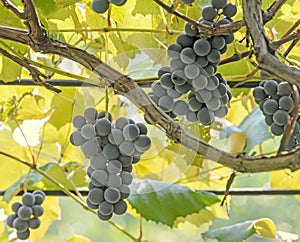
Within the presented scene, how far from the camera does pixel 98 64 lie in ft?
1.77

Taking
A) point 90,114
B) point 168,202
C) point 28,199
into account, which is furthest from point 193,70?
point 28,199

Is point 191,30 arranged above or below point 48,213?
above

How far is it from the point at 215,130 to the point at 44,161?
2.05 feet

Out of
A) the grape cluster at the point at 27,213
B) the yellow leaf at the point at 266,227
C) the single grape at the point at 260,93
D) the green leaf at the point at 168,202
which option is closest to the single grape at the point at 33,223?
the grape cluster at the point at 27,213

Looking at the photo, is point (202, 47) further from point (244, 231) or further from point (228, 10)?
point (244, 231)

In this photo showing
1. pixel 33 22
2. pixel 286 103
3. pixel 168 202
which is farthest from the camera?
pixel 168 202

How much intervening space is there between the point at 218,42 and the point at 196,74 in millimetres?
37

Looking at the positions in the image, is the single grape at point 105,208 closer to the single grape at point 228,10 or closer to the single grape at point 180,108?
the single grape at point 180,108

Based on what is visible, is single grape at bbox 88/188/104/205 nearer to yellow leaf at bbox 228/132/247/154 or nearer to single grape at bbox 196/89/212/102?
single grape at bbox 196/89/212/102

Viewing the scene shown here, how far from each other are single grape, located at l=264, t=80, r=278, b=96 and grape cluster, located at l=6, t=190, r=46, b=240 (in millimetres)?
425

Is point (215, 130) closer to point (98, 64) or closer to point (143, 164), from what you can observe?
point (98, 64)

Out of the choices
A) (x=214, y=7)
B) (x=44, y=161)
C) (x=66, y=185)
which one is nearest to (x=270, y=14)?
(x=214, y=7)

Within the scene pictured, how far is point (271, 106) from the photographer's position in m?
0.67

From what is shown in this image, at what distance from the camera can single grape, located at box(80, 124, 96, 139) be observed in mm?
A: 593
